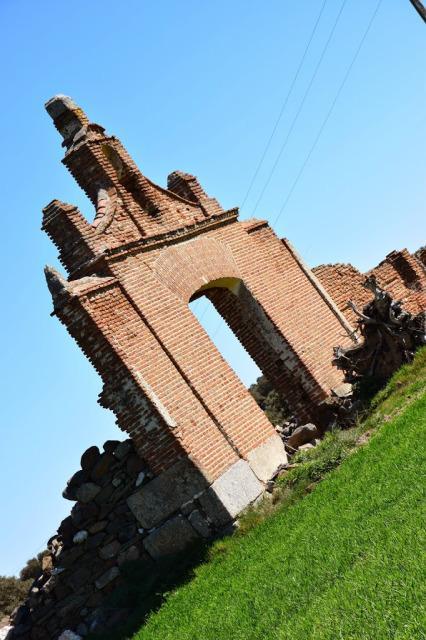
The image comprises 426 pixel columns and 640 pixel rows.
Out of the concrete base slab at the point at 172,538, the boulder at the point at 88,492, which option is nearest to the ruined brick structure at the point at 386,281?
the concrete base slab at the point at 172,538

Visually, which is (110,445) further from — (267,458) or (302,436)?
(302,436)

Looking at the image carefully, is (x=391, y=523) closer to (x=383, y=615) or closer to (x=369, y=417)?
(x=383, y=615)

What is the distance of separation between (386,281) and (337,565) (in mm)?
10356

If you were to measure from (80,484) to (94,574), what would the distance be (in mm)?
1334

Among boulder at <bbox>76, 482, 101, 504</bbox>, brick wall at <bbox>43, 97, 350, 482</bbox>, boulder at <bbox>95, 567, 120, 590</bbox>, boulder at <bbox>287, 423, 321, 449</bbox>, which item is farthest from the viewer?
boulder at <bbox>287, 423, 321, 449</bbox>

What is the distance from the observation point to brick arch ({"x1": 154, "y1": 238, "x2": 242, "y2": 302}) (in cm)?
1119

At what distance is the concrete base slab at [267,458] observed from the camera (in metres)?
10.3

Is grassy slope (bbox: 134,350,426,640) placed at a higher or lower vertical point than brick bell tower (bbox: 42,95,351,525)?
lower

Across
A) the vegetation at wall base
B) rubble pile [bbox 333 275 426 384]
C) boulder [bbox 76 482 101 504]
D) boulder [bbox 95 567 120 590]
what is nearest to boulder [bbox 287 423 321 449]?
rubble pile [bbox 333 275 426 384]

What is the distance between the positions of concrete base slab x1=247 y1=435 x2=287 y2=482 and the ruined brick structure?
3.87 meters

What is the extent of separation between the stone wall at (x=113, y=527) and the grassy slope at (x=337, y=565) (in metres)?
0.90

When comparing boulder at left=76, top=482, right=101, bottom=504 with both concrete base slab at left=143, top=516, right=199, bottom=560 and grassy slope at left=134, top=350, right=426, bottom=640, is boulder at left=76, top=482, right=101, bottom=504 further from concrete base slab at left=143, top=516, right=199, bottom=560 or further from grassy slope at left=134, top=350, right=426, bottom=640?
grassy slope at left=134, top=350, right=426, bottom=640

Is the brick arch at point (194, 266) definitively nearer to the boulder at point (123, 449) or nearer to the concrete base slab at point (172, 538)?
the boulder at point (123, 449)

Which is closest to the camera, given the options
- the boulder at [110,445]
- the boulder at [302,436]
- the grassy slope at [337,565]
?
the grassy slope at [337,565]
